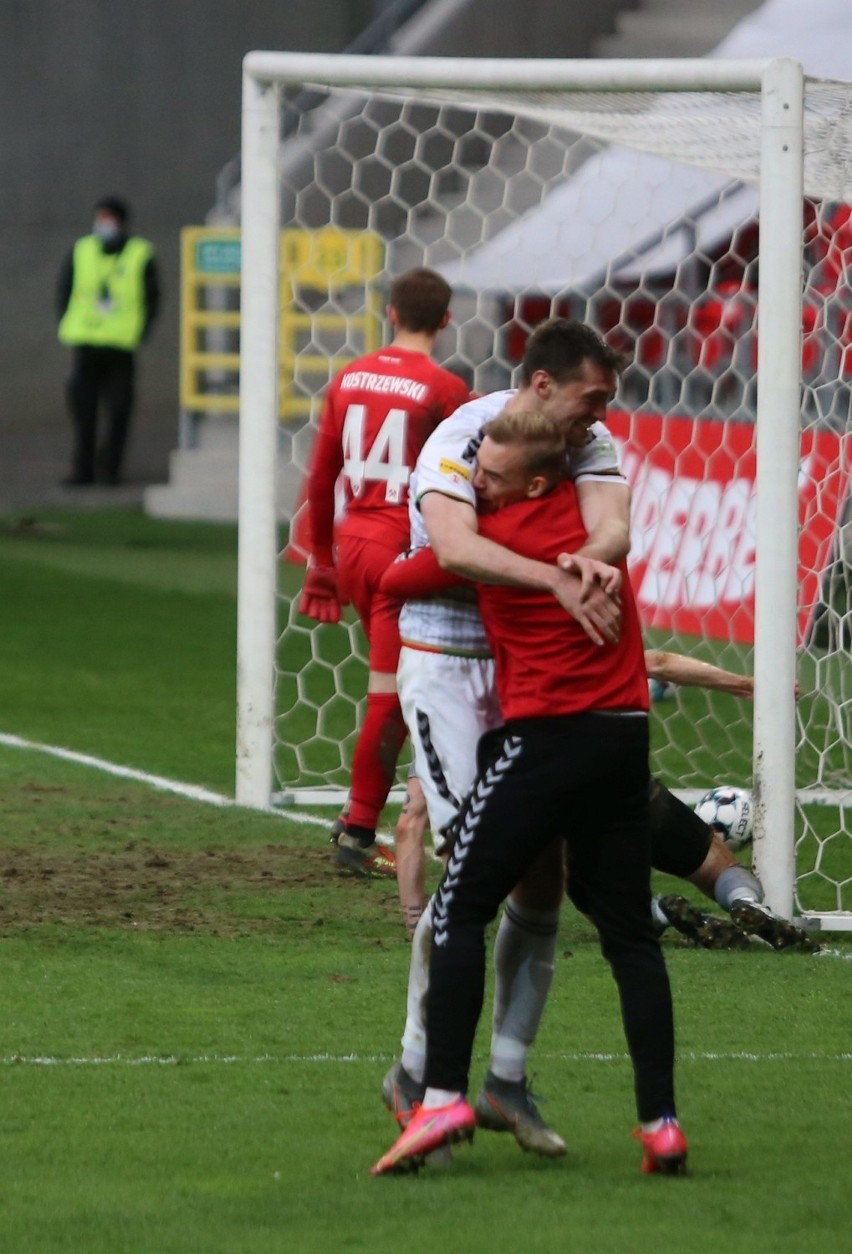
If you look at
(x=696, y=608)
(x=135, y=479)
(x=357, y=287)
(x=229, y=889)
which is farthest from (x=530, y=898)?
(x=135, y=479)

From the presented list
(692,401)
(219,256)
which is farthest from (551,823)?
(219,256)

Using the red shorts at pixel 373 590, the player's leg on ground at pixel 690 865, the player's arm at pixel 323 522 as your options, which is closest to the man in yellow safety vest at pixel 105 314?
the player's arm at pixel 323 522

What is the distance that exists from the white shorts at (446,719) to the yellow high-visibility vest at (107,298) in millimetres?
15933

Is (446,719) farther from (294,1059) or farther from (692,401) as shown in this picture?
(692,401)

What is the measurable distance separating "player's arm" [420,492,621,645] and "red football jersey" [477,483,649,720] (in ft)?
0.15

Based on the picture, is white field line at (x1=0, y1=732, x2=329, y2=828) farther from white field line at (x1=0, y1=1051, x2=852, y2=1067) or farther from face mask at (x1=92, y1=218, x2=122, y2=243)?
face mask at (x1=92, y1=218, x2=122, y2=243)

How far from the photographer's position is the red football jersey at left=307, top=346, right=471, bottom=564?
688 centimetres

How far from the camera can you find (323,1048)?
5199 millimetres

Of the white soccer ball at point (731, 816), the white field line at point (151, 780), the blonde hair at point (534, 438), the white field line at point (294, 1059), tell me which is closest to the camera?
the blonde hair at point (534, 438)

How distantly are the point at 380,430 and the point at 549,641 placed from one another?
9.08 feet

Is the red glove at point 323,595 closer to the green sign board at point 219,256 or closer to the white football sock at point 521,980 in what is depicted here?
the white football sock at point 521,980

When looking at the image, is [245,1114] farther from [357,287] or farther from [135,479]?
[135,479]

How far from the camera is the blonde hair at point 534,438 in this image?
14.0 feet

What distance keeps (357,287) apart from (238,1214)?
1486 centimetres
